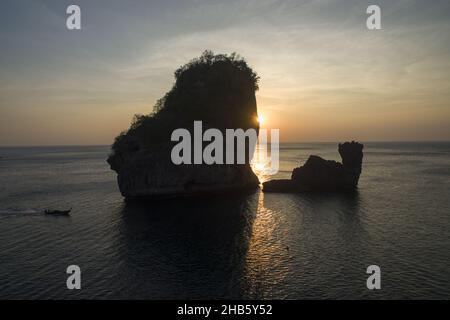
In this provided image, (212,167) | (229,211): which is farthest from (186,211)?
(212,167)

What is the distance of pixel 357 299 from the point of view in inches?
1244

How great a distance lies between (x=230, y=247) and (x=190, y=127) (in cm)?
4227

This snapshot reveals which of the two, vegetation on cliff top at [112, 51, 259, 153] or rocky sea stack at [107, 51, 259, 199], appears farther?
vegetation on cliff top at [112, 51, 259, 153]

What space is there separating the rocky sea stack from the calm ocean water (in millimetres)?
5076

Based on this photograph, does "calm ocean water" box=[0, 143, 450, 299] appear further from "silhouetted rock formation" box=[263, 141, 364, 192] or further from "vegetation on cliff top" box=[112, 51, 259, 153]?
"vegetation on cliff top" box=[112, 51, 259, 153]

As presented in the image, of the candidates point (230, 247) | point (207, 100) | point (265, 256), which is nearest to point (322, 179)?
point (207, 100)

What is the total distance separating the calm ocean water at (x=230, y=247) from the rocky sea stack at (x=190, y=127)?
5.08 meters

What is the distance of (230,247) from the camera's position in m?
45.5

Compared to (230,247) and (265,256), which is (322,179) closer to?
(230,247)

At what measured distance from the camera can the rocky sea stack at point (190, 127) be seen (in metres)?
74.4

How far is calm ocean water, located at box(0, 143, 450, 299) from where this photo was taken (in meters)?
34.1

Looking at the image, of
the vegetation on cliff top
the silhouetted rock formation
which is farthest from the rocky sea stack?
the silhouetted rock formation
